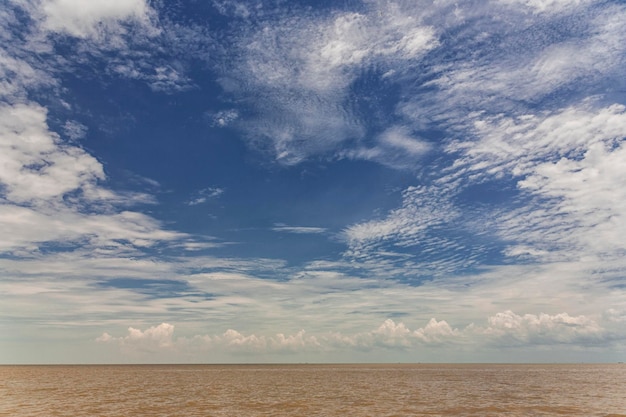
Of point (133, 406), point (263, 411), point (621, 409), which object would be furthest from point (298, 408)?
point (621, 409)

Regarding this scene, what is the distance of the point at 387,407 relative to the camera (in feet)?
183

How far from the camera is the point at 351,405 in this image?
58156 mm

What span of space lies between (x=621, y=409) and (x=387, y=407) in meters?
28.6

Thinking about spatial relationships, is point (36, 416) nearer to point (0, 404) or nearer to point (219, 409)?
point (0, 404)

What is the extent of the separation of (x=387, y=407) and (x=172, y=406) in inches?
1118

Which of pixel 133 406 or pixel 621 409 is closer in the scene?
pixel 621 409

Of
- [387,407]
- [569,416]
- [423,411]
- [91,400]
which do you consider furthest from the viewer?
[91,400]

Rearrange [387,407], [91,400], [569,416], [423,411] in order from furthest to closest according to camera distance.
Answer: [91,400] < [387,407] < [423,411] < [569,416]

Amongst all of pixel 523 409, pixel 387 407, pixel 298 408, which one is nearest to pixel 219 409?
pixel 298 408

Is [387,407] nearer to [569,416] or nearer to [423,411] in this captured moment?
[423,411]

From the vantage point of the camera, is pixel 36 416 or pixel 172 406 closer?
pixel 36 416

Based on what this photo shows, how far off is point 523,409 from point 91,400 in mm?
61305

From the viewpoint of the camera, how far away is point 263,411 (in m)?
52.5

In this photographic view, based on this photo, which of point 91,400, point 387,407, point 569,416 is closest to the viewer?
point 569,416
